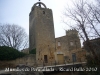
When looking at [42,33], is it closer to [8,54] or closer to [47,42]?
[47,42]

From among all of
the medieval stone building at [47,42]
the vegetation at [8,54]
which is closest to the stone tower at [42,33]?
the medieval stone building at [47,42]

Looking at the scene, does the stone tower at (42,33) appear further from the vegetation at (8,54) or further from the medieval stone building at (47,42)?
the vegetation at (8,54)

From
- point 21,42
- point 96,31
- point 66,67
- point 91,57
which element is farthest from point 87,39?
point 21,42

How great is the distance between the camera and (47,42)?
23.4 meters

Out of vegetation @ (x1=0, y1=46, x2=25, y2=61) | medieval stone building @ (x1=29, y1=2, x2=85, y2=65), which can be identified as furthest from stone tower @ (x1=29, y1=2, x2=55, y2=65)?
vegetation @ (x1=0, y1=46, x2=25, y2=61)

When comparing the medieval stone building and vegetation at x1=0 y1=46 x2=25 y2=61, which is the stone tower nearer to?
the medieval stone building

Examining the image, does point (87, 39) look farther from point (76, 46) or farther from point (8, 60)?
point (76, 46)

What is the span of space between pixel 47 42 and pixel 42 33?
1.99 metres

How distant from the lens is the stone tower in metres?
22.3

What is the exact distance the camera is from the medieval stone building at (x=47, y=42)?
22.3 metres

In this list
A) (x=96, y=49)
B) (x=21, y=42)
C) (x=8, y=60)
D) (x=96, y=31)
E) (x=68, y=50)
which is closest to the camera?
(x=96, y=31)

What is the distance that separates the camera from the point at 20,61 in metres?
18.9

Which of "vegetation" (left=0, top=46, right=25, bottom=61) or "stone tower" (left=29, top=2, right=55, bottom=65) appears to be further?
"stone tower" (left=29, top=2, right=55, bottom=65)

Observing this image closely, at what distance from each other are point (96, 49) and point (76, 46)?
13.4 metres
